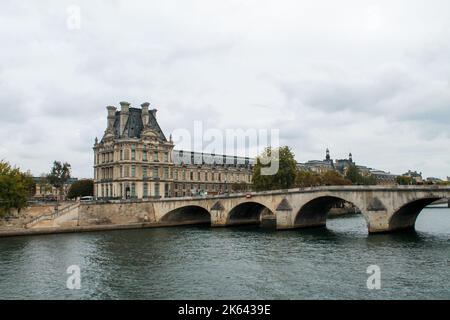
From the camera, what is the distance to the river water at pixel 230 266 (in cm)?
2650

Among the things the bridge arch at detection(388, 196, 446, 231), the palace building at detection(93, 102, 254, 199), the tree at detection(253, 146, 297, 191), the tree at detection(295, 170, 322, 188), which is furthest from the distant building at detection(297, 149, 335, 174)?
the bridge arch at detection(388, 196, 446, 231)

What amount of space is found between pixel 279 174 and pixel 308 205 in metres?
25.7

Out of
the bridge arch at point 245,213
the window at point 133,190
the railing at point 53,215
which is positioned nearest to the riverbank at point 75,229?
the railing at point 53,215

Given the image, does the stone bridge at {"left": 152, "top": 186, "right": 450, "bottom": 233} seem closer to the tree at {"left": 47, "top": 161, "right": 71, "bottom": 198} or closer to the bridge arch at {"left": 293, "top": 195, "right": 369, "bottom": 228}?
the bridge arch at {"left": 293, "top": 195, "right": 369, "bottom": 228}

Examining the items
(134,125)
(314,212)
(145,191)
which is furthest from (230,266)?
(134,125)

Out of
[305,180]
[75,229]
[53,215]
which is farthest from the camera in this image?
Result: [305,180]

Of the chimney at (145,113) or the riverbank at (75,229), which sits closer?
the riverbank at (75,229)

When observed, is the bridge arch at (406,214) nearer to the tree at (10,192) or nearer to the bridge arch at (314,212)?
the bridge arch at (314,212)

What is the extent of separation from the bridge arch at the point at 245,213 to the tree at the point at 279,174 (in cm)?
1141

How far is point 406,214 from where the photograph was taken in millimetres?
55594

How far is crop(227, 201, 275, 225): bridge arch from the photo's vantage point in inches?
2795

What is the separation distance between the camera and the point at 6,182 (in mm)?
59000

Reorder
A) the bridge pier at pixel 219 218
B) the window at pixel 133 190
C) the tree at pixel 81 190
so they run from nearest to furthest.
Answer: the bridge pier at pixel 219 218
the window at pixel 133 190
the tree at pixel 81 190

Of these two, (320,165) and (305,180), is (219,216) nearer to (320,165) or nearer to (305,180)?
(305,180)
